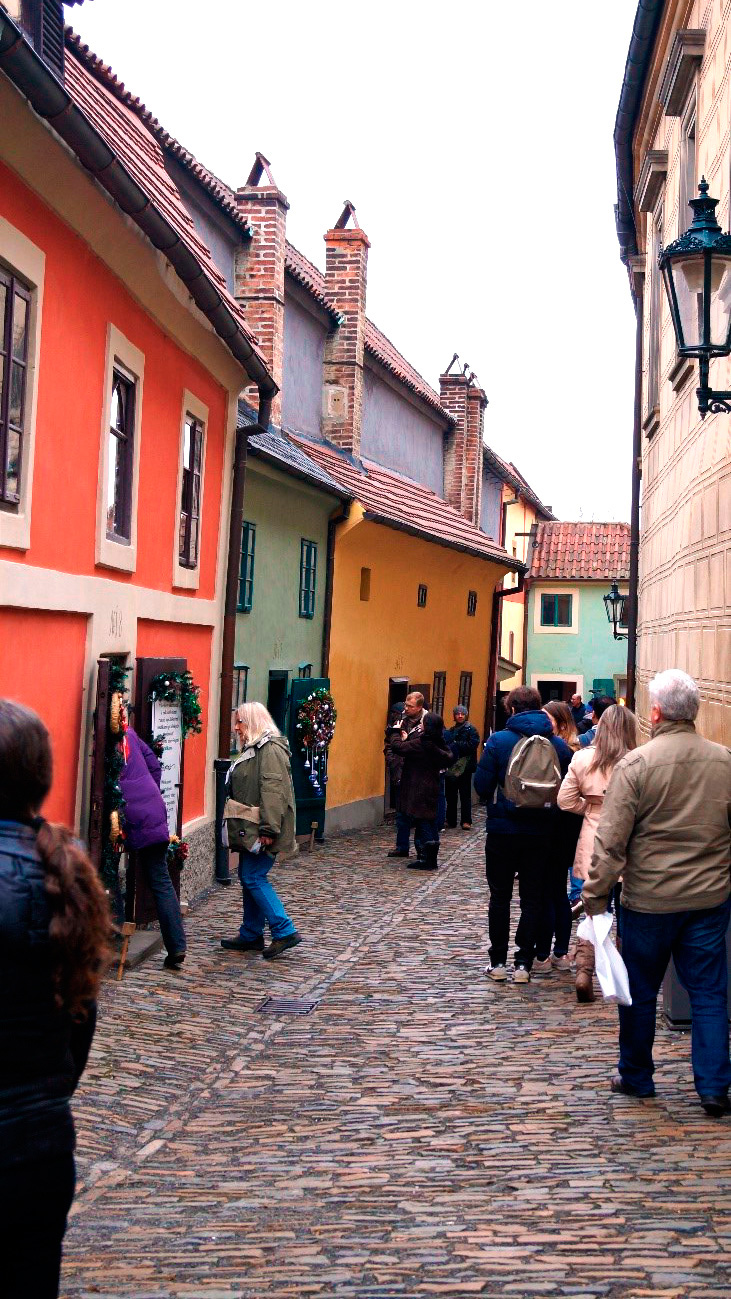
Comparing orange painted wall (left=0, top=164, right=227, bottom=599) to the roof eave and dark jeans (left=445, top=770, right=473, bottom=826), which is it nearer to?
the roof eave

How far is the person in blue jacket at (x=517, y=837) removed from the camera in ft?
29.2

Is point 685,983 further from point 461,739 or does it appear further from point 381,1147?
point 461,739

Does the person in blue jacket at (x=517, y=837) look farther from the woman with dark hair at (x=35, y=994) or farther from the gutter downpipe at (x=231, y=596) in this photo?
the woman with dark hair at (x=35, y=994)

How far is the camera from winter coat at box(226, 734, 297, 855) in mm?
9789

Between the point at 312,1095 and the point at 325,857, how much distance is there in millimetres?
10027

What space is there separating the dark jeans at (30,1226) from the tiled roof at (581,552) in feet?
150

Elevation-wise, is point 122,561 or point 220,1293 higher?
point 122,561

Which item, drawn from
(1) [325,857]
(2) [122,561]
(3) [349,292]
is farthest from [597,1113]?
(3) [349,292]

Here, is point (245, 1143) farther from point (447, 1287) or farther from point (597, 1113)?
point (447, 1287)

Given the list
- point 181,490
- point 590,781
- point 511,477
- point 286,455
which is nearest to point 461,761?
point 286,455

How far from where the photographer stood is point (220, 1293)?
4148 millimetres

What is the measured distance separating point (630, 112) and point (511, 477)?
2555 centimetres

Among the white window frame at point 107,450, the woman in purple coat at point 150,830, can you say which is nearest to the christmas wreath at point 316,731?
the white window frame at point 107,450

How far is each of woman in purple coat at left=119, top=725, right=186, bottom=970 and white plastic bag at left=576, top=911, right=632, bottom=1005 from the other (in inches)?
130
